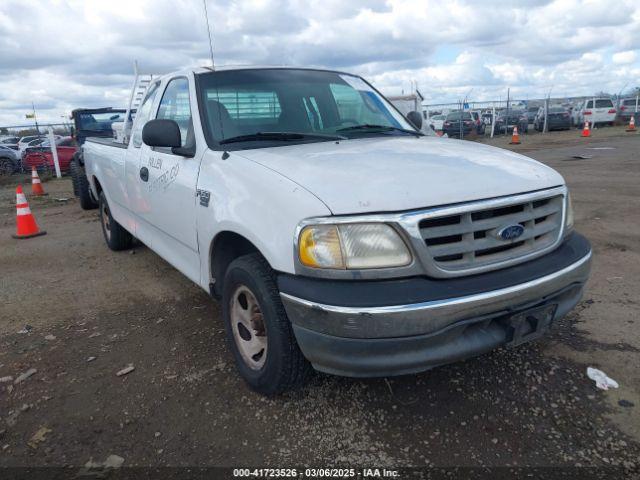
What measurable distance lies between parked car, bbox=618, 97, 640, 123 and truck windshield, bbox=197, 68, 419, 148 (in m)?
30.9

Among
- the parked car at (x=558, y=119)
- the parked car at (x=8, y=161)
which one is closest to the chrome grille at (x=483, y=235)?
the parked car at (x=8, y=161)

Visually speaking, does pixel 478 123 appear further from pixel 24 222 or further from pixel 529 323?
pixel 529 323

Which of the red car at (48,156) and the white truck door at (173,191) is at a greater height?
the white truck door at (173,191)

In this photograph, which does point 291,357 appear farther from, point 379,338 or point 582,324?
point 582,324

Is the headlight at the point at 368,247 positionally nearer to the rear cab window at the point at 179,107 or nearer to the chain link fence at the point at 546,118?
the rear cab window at the point at 179,107

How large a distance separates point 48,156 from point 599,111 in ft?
90.2

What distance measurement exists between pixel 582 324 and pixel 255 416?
240 cm

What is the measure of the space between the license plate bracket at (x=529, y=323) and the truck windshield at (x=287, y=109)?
1.65 meters

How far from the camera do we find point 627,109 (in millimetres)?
29391

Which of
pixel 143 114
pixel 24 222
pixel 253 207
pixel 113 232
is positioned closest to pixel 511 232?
pixel 253 207

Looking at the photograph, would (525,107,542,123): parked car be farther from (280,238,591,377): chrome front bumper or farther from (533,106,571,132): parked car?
(280,238,591,377): chrome front bumper

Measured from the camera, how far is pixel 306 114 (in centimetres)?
360

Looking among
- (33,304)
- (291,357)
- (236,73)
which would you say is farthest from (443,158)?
(33,304)

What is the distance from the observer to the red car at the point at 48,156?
16.7 meters
